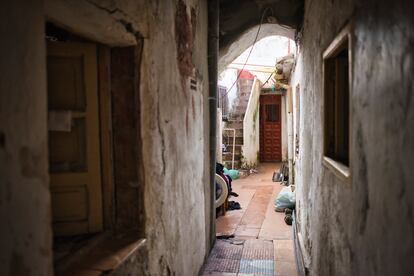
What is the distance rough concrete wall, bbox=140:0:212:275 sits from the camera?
9.80 ft

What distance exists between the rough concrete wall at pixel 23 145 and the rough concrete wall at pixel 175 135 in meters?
1.20

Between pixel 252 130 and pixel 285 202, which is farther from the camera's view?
pixel 252 130

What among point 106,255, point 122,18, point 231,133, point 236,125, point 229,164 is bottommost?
point 229,164

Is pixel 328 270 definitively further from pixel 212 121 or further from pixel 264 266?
pixel 212 121

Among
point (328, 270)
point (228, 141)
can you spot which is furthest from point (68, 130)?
point (228, 141)

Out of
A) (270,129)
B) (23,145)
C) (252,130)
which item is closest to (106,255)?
(23,145)

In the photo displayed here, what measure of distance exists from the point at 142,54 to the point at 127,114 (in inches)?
18.1

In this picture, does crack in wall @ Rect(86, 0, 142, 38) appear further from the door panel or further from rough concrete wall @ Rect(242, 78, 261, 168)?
rough concrete wall @ Rect(242, 78, 261, 168)

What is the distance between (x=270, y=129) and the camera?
16516mm

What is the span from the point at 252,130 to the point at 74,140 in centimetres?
1270

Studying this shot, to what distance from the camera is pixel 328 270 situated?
10.1 ft

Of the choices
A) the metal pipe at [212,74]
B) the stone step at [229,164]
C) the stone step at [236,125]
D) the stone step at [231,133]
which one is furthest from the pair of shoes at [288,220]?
the stone step at [236,125]

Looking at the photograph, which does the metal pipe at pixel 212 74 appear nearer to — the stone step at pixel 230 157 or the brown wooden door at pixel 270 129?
the stone step at pixel 230 157

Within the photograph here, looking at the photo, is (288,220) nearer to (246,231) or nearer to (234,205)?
(246,231)
